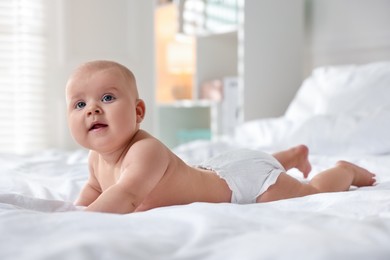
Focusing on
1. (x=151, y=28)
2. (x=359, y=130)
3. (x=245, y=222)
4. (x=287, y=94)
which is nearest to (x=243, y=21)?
(x=287, y=94)

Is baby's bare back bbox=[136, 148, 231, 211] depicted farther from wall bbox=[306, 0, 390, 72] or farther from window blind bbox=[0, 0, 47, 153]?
window blind bbox=[0, 0, 47, 153]

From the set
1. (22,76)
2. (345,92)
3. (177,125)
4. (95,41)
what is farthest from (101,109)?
(177,125)

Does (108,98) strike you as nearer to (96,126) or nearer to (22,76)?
(96,126)

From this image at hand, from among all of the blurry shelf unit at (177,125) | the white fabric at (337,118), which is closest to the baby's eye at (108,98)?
the white fabric at (337,118)

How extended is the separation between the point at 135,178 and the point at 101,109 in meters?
0.16

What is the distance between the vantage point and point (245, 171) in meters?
1.13

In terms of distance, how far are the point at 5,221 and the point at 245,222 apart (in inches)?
12.5

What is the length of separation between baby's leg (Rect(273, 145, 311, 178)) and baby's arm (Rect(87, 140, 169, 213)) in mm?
470

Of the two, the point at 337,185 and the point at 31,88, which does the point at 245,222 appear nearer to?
the point at 337,185

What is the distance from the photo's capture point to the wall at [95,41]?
318 cm

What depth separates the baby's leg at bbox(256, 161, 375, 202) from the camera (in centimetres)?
109

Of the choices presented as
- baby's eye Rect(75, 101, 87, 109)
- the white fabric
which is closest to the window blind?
the white fabric

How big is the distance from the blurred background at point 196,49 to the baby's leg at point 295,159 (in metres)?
1.44

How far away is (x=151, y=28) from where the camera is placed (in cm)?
349
